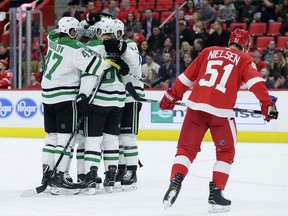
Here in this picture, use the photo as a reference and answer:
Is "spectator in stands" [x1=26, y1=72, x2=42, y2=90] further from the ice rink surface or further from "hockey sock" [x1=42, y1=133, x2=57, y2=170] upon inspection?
"hockey sock" [x1=42, y1=133, x2=57, y2=170]

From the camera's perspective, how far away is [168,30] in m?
12.0

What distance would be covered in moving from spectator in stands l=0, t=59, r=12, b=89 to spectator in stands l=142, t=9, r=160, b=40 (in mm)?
1982

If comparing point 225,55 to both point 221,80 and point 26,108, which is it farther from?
point 26,108

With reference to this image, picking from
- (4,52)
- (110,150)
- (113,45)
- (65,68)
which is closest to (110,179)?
(110,150)

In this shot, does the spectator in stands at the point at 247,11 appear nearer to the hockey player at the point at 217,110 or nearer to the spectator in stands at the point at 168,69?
the spectator in stands at the point at 168,69

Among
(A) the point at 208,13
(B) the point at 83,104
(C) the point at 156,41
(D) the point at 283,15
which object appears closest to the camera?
Result: (B) the point at 83,104

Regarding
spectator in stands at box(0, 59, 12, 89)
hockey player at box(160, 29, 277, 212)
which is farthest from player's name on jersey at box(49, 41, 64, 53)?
spectator in stands at box(0, 59, 12, 89)

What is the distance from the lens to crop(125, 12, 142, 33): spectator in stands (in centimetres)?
1230

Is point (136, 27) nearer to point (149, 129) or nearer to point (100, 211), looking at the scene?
point (149, 129)

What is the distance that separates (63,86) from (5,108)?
5793 millimetres

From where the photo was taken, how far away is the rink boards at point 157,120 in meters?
11.3

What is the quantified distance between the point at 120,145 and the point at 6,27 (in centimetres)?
580

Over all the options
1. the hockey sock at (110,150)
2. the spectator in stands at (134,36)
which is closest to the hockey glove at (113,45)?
the hockey sock at (110,150)

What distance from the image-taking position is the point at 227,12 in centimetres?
1317
